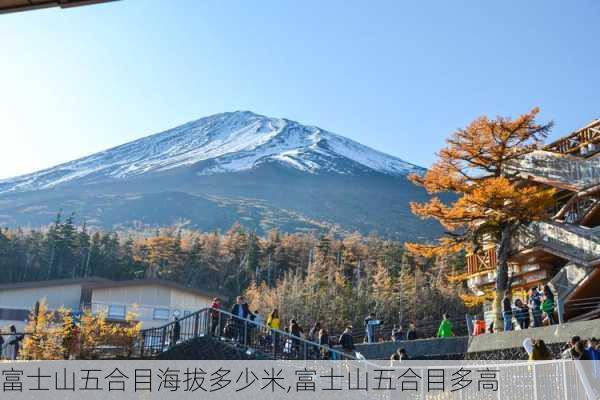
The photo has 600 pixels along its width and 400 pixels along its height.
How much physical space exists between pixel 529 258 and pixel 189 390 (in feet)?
65.6

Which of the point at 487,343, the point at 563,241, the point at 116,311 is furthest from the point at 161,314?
the point at 487,343

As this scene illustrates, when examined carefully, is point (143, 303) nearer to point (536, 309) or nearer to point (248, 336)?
point (248, 336)

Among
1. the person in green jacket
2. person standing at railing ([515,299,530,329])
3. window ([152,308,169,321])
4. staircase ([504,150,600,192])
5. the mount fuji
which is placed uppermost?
the mount fuji

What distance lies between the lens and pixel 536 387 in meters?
8.54

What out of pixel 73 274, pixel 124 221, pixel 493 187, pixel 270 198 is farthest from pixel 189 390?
pixel 270 198

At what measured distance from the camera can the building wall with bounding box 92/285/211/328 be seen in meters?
36.7

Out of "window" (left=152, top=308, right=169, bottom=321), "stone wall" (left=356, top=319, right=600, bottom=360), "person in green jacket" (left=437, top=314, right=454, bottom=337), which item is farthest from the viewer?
"window" (left=152, top=308, right=169, bottom=321)

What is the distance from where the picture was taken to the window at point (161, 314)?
122 feet

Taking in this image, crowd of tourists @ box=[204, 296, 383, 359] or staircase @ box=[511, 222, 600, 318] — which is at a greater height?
staircase @ box=[511, 222, 600, 318]

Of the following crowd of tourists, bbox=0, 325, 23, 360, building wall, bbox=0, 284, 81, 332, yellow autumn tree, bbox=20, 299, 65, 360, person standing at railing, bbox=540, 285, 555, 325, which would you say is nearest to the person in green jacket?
person standing at railing, bbox=540, 285, 555, 325

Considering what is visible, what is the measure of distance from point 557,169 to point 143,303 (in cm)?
2300

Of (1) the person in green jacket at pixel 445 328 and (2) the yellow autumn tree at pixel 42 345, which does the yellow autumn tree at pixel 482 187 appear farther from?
(2) the yellow autumn tree at pixel 42 345

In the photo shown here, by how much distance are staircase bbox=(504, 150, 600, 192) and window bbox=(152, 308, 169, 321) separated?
20.4m

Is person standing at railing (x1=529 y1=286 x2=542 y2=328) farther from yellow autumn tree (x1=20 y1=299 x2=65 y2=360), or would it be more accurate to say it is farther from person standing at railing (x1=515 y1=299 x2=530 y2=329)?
yellow autumn tree (x1=20 y1=299 x2=65 y2=360)
